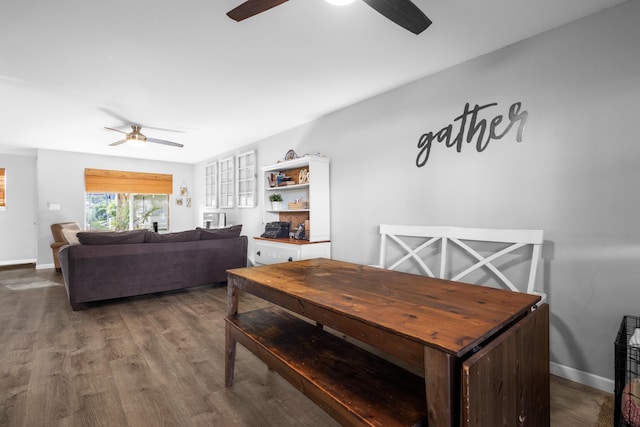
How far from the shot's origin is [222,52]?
7.73ft

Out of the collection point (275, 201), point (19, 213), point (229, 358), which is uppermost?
point (275, 201)

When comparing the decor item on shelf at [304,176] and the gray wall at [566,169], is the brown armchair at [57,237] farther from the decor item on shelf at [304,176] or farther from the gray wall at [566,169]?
the gray wall at [566,169]

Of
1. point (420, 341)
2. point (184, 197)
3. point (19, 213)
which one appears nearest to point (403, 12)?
point (420, 341)

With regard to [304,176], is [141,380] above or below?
below

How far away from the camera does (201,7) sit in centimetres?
183

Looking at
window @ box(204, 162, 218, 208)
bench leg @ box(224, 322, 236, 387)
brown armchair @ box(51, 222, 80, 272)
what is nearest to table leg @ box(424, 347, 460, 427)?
bench leg @ box(224, 322, 236, 387)

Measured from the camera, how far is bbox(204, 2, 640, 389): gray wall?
1.82 meters

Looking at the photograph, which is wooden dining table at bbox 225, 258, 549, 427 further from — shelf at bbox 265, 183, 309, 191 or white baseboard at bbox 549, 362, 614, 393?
shelf at bbox 265, 183, 309, 191

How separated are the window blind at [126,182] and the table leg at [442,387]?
25.1ft

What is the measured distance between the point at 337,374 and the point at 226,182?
5481 mm

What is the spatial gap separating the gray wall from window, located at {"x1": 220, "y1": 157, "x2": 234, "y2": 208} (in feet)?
13.7

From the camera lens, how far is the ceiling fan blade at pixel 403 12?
4.49 ft

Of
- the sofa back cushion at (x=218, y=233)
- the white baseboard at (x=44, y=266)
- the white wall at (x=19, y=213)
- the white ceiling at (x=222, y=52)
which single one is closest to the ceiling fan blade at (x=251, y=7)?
the white ceiling at (x=222, y=52)

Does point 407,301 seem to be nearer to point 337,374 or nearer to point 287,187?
point 337,374
